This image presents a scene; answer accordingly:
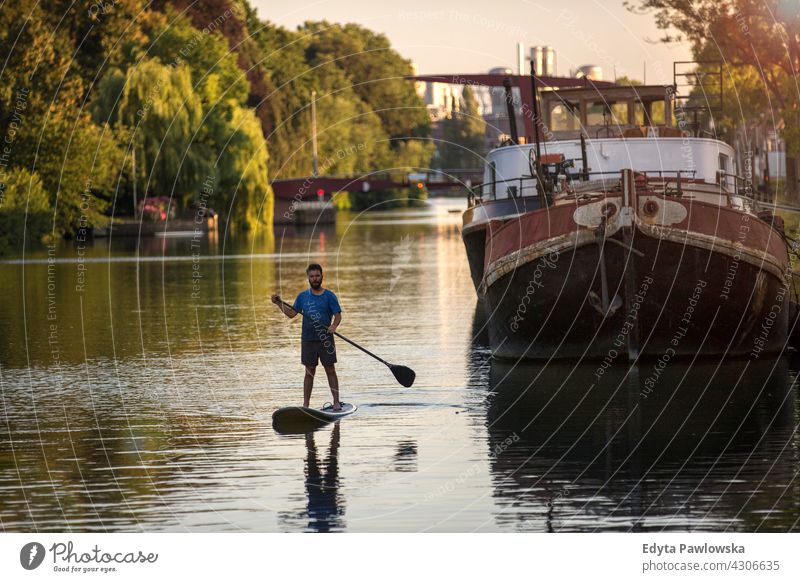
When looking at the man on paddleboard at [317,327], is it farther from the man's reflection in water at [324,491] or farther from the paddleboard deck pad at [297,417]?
the man's reflection in water at [324,491]

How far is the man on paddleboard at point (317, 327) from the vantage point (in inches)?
809

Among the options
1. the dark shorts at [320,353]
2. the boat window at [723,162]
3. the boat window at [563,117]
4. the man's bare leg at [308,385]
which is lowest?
the man's bare leg at [308,385]

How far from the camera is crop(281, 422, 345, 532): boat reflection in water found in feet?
48.7

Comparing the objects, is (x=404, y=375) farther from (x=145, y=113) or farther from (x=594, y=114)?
(x=145, y=113)

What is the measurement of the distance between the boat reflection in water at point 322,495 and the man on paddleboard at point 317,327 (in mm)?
1913

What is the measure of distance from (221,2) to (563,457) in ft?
341

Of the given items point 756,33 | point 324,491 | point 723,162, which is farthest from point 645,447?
point 756,33

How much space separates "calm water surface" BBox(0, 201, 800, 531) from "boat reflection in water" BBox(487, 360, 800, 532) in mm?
39

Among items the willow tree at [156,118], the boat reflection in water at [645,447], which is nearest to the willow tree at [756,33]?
the willow tree at [156,118]

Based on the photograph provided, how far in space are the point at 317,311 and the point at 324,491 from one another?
4773 millimetres

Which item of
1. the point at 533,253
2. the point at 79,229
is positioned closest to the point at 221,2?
the point at 79,229

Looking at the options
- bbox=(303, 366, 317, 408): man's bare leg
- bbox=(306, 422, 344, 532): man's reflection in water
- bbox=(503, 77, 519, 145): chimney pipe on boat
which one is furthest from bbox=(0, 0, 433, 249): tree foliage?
bbox=(306, 422, 344, 532): man's reflection in water
